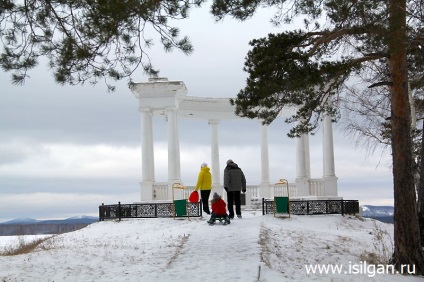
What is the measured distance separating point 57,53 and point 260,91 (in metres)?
4.76

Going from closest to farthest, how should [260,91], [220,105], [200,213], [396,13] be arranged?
[396,13] < [260,91] < [200,213] < [220,105]

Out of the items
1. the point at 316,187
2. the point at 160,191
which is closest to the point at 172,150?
the point at 160,191

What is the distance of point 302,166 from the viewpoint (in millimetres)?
28438

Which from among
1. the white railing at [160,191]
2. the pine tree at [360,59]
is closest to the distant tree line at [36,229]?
the white railing at [160,191]

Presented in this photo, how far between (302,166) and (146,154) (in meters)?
7.76

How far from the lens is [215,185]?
3069 cm

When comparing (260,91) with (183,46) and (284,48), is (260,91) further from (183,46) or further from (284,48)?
(183,46)

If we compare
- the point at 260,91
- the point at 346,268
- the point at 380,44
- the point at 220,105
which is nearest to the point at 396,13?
the point at 380,44

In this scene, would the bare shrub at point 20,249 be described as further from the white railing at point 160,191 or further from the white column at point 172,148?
the white column at point 172,148

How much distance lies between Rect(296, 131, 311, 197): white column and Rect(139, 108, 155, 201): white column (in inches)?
287

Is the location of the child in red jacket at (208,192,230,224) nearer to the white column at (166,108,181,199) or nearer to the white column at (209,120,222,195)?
the white column at (166,108,181,199)

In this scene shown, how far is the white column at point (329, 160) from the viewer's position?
26812mm

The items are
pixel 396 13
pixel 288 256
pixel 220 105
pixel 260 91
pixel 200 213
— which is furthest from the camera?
pixel 220 105

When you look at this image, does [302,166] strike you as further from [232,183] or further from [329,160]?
[232,183]
